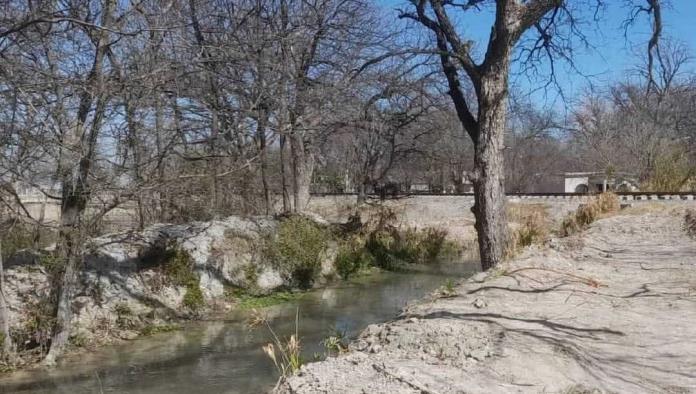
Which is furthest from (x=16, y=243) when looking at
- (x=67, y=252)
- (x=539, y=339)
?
(x=539, y=339)

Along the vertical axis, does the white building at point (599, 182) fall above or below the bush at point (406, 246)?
above

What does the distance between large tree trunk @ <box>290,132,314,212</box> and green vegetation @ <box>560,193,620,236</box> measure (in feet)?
25.3

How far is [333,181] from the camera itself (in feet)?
128

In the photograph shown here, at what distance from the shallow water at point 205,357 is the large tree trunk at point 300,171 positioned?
5.68 metres

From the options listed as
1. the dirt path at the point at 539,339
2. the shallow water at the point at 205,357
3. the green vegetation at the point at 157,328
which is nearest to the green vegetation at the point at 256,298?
the shallow water at the point at 205,357

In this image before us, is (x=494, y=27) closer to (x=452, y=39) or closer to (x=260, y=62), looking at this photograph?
(x=452, y=39)

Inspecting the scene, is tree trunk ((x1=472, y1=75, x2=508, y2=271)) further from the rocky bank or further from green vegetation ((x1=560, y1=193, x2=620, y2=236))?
green vegetation ((x1=560, y1=193, x2=620, y2=236))

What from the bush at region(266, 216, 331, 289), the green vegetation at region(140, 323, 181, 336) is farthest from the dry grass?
the green vegetation at region(140, 323, 181, 336)

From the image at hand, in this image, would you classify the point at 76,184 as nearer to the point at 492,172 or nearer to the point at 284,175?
the point at 492,172

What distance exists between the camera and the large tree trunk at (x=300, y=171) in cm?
1969

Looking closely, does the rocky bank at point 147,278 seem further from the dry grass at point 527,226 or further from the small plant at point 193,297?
the dry grass at point 527,226

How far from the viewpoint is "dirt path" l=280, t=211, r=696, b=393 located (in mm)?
4625

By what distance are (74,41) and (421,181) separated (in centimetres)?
3898

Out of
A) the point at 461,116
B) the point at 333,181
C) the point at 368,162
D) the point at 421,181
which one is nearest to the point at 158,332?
the point at 461,116
